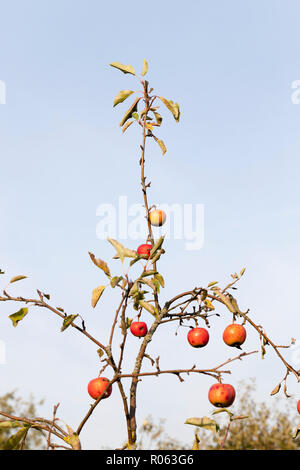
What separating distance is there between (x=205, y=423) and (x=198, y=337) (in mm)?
1129

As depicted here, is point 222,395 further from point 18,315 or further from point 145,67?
point 145,67

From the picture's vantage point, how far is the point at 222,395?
3863 mm

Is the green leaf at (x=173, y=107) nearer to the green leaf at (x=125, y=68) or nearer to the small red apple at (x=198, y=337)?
the green leaf at (x=125, y=68)

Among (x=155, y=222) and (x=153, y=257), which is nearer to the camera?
(x=153, y=257)

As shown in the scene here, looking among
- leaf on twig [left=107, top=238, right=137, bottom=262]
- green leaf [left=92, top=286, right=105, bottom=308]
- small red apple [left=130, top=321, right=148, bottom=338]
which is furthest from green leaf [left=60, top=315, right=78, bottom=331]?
small red apple [left=130, top=321, right=148, bottom=338]

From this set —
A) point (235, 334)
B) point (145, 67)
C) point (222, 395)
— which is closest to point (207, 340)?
point (235, 334)

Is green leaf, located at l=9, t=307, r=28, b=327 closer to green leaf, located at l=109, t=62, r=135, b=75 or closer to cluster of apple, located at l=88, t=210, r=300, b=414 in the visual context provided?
cluster of apple, located at l=88, t=210, r=300, b=414

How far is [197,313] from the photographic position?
405 centimetres

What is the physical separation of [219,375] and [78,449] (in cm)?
101

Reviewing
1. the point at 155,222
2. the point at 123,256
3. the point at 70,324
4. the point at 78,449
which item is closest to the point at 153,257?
the point at 123,256

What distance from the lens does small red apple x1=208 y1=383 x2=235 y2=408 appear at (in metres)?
3.85

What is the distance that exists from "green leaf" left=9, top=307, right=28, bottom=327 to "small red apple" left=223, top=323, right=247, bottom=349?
5.08 feet

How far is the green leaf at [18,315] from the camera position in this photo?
11.4 feet
